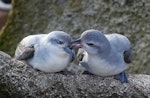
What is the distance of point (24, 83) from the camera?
2.91 meters

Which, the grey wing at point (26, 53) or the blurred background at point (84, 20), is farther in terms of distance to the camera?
the blurred background at point (84, 20)

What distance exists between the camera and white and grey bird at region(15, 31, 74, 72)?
297 cm

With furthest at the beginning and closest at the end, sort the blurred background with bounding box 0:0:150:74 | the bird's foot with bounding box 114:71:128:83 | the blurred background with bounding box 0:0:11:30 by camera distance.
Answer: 1. the blurred background with bounding box 0:0:11:30
2. the blurred background with bounding box 0:0:150:74
3. the bird's foot with bounding box 114:71:128:83

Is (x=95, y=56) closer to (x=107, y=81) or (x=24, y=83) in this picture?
(x=107, y=81)

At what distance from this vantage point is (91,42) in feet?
9.69

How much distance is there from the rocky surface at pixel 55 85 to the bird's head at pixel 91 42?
182 mm

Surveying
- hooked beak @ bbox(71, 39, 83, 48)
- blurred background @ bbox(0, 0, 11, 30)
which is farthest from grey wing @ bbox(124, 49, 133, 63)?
blurred background @ bbox(0, 0, 11, 30)

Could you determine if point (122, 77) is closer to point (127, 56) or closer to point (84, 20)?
point (127, 56)

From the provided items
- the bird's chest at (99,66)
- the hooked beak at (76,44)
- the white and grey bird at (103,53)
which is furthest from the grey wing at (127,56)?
the hooked beak at (76,44)

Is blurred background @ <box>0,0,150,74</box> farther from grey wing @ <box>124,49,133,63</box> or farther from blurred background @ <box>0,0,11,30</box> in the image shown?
blurred background @ <box>0,0,11,30</box>

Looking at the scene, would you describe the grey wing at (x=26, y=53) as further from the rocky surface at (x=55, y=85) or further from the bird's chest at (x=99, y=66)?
the bird's chest at (x=99, y=66)

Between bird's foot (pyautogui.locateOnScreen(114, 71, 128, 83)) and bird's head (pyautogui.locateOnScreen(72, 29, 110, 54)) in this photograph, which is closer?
bird's head (pyautogui.locateOnScreen(72, 29, 110, 54))

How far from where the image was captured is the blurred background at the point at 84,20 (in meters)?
4.29

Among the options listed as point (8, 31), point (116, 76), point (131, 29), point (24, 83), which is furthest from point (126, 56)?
point (8, 31)
